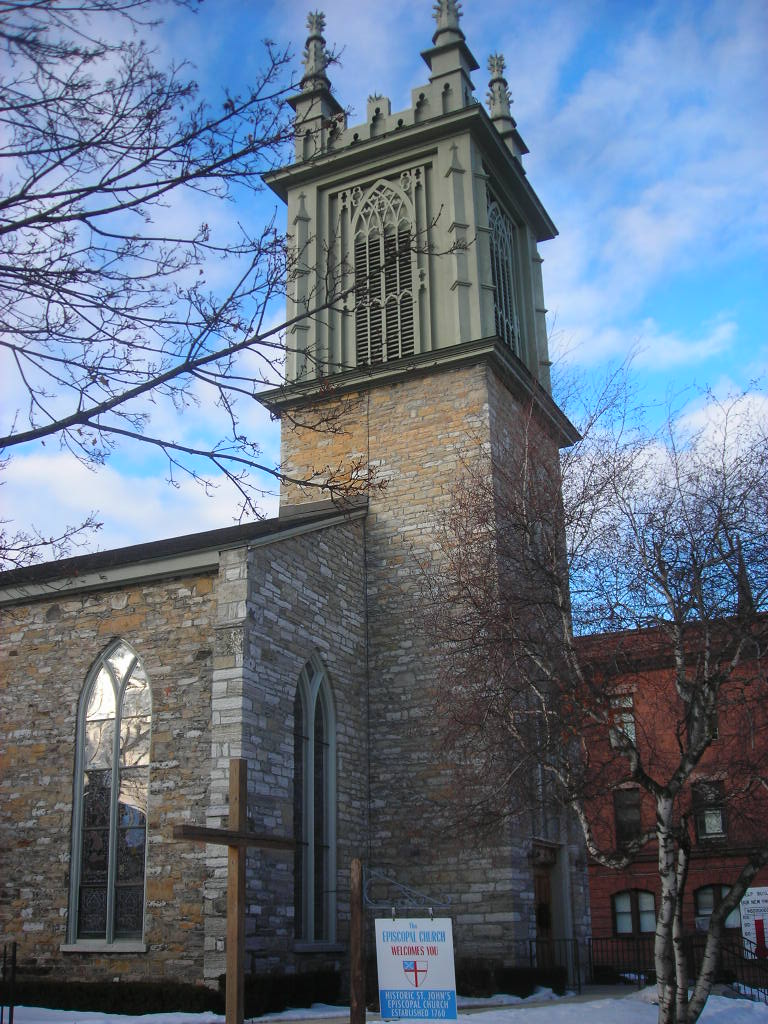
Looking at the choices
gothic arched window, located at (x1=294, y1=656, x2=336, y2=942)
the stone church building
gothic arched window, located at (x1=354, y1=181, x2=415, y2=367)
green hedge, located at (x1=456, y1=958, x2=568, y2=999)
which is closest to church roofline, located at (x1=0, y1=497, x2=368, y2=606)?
the stone church building

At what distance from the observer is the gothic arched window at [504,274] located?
22.7m

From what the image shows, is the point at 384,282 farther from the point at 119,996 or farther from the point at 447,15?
the point at 119,996

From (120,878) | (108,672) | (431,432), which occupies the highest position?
(431,432)

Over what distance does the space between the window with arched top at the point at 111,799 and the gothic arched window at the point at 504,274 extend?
10.9 meters

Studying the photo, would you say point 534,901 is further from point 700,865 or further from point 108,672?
point 700,865

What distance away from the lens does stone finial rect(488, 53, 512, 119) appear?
26.8 metres

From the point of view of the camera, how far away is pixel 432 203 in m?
22.5

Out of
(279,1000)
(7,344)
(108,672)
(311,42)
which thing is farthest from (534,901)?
(311,42)

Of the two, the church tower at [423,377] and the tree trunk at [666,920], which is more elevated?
the church tower at [423,377]

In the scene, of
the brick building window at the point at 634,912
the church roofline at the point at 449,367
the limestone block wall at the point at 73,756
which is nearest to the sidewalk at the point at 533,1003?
the limestone block wall at the point at 73,756

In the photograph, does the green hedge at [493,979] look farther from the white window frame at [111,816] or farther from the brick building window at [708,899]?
the brick building window at [708,899]

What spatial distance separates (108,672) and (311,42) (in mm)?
16441

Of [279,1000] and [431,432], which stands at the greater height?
[431,432]

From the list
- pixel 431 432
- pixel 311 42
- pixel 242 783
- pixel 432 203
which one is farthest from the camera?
pixel 311 42
